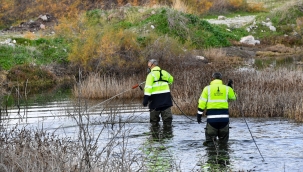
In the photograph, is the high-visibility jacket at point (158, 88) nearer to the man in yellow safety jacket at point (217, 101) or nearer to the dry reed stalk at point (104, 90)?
the man in yellow safety jacket at point (217, 101)

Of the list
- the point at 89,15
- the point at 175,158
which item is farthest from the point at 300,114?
the point at 89,15

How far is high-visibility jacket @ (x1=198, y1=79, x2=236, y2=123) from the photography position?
1406 cm

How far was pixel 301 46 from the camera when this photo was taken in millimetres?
→ 44781

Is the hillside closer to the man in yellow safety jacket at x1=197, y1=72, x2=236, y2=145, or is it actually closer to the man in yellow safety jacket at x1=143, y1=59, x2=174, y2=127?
the man in yellow safety jacket at x1=143, y1=59, x2=174, y2=127

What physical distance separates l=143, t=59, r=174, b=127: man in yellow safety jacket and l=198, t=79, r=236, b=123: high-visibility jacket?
11.9 ft

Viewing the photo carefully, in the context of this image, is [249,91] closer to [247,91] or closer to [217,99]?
[247,91]

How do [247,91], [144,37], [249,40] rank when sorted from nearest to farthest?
[247,91]
[144,37]
[249,40]

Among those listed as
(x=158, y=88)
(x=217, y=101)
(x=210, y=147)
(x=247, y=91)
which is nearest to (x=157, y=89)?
(x=158, y=88)

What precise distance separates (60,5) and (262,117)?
34.0 metres

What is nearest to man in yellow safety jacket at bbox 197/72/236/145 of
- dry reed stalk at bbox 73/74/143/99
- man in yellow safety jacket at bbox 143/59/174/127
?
man in yellow safety jacket at bbox 143/59/174/127

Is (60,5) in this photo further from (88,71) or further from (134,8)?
(88,71)

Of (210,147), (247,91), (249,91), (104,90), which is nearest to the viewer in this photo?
(210,147)

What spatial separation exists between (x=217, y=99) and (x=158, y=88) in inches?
158

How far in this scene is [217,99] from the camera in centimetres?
1406
